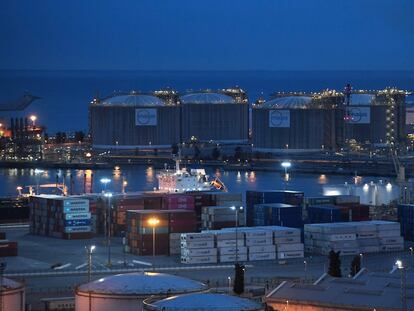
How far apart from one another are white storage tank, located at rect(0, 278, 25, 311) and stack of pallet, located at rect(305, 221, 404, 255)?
9.05m

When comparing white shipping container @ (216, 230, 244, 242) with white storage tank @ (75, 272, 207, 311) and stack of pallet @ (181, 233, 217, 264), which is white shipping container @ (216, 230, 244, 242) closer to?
stack of pallet @ (181, 233, 217, 264)

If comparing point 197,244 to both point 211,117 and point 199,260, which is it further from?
point 211,117

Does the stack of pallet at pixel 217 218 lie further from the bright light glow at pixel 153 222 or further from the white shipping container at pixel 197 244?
the white shipping container at pixel 197 244

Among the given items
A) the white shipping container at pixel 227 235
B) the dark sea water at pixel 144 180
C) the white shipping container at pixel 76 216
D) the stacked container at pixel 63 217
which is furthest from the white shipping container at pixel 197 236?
the dark sea water at pixel 144 180

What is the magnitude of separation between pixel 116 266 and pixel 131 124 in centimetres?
3198

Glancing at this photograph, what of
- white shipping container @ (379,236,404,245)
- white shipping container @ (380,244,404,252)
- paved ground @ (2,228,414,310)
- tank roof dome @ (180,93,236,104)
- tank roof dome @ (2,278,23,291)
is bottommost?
paved ground @ (2,228,414,310)

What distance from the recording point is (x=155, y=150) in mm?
54469

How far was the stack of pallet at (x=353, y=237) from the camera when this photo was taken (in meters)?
24.8

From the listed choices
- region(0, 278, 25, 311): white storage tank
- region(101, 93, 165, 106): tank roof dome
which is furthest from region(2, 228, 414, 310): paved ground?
region(101, 93, 165, 106): tank roof dome

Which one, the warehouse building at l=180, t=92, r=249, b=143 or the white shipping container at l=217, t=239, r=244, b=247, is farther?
the warehouse building at l=180, t=92, r=249, b=143

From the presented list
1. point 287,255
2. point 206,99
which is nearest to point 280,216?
point 287,255

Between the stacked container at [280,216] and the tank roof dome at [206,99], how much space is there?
29565 millimetres

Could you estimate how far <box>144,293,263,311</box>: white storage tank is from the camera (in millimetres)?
14117

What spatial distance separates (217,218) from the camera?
26.0 meters
